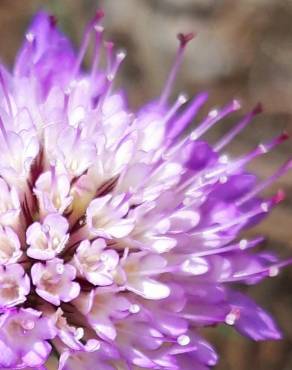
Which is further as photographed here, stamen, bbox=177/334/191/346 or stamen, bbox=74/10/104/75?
stamen, bbox=74/10/104/75

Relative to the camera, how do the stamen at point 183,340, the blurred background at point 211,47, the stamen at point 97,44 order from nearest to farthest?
the stamen at point 183,340 → the stamen at point 97,44 → the blurred background at point 211,47

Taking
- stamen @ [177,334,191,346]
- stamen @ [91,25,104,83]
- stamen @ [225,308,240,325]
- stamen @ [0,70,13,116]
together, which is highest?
stamen @ [91,25,104,83]

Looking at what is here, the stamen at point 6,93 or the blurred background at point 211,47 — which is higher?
the stamen at point 6,93

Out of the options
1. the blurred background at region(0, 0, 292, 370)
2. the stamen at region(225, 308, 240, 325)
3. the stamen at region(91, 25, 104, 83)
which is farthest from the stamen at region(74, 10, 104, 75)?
the blurred background at region(0, 0, 292, 370)

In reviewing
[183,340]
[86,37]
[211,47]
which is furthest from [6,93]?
[211,47]

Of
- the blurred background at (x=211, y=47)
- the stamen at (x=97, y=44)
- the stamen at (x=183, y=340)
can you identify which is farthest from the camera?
the blurred background at (x=211, y=47)

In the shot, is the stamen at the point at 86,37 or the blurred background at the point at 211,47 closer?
the stamen at the point at 86,37

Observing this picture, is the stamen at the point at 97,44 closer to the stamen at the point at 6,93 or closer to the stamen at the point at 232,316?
the stamen at the point at 6,93

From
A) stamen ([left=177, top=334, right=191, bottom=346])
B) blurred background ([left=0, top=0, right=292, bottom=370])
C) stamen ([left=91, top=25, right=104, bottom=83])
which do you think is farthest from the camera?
blurred background ([left=0, top=0, right=292, bottom=370])

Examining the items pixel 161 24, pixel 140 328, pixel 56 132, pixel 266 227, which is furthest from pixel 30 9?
pixel 140 328

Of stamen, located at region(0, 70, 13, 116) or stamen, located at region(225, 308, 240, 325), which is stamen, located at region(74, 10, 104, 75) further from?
stamen, located at region(225, 308, 240, 325)

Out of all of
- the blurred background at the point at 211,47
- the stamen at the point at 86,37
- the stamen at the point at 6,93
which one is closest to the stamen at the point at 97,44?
the stamen at the point at 86,37
